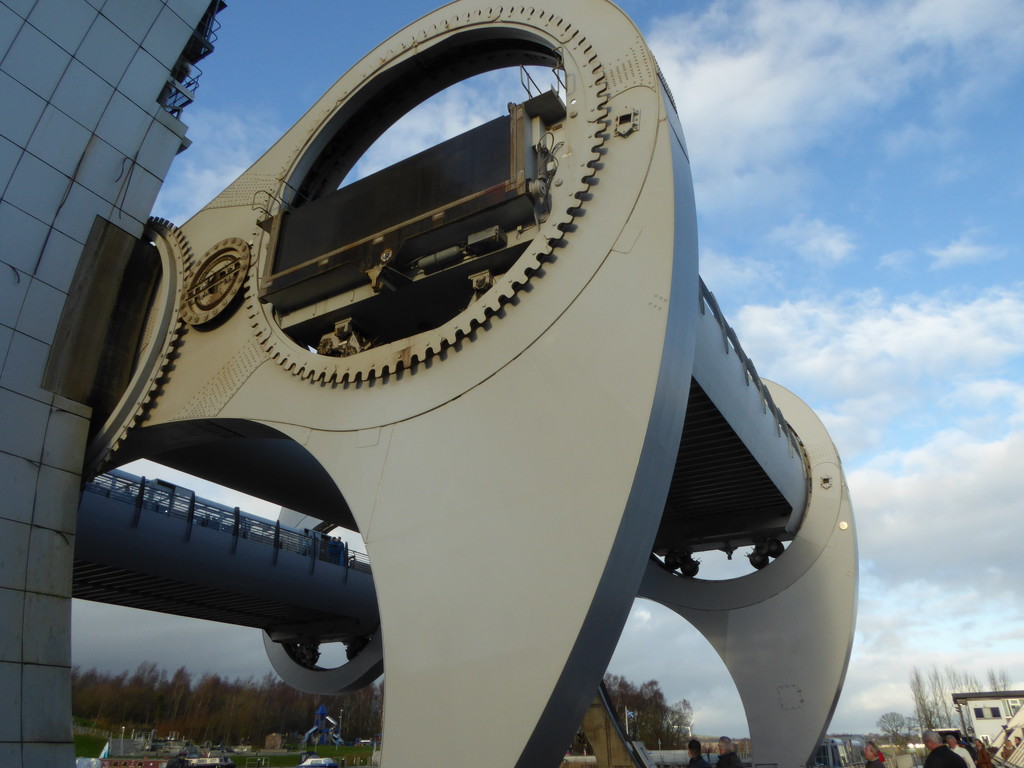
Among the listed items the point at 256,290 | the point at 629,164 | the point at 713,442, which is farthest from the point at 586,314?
the point at 713,442

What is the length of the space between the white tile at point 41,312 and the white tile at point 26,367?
14cm

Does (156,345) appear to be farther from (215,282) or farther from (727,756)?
(727,756)

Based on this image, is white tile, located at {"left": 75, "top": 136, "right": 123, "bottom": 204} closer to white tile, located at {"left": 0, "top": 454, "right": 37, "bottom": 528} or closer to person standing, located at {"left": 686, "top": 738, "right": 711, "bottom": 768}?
white tile, located at {"left": 0, "top": 454, "right": 37, "bottom": 528}

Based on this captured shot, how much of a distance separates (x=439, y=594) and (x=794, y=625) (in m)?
15.3

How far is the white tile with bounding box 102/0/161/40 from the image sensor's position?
1377cm

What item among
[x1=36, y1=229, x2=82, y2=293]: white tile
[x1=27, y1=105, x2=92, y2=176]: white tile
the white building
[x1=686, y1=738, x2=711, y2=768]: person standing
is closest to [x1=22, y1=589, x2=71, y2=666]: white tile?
[x1=36, y1=229, x2=82, y2=293]: white tile

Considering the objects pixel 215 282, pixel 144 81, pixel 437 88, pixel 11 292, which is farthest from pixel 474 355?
pixel 144 81

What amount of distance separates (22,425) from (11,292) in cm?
228

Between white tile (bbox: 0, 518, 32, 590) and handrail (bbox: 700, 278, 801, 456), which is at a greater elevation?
handrail (bbox: 700, 278, 801, 456)

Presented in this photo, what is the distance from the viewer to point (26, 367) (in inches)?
457

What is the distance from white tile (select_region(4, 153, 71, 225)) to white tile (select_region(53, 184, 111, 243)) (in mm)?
140

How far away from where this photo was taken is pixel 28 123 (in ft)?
40.8

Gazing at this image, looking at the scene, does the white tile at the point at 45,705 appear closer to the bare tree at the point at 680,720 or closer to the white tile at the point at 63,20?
the white tile at the point at 63,20

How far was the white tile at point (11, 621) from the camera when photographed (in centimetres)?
982
